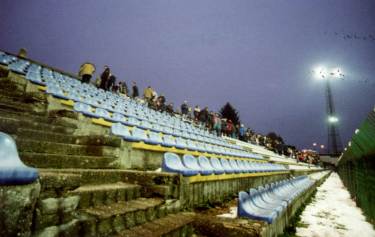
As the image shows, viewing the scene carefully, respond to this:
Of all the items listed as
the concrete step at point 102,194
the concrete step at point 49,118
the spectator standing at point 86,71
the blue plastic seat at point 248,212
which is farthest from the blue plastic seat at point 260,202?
the spectator standing at point 86,71

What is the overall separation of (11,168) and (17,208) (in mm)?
218

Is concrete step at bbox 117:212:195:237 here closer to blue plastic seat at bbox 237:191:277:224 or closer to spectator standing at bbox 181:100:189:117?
blue plastic seat at bbox 237:191:277:224

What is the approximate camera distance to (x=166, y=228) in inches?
86.0

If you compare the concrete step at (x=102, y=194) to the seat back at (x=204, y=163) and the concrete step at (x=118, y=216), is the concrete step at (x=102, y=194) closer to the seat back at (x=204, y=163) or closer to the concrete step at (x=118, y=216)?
the concrete step at (x=118, y=216)

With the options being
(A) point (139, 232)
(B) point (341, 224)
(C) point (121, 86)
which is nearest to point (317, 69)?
(C) point (121, 86)

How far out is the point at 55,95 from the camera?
6.15 metres

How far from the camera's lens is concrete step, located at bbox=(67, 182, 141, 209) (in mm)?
2055

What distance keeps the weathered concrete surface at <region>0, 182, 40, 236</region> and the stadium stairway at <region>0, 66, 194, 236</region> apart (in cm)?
13

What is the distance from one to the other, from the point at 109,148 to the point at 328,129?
4982 cm

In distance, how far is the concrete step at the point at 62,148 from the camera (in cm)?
273

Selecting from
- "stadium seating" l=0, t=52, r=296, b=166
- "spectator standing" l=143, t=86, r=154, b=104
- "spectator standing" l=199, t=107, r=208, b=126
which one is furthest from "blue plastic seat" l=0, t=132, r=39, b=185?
"spectator standing" l=199, t=107, r=208, b=126

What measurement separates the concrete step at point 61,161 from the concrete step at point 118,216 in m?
0.93

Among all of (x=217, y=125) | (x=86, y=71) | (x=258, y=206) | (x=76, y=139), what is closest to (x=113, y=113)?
A: (x=76, y=139)

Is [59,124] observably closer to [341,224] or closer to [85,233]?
[85,233]
